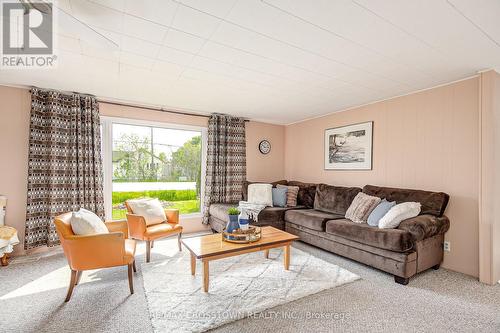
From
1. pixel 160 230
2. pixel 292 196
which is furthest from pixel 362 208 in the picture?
pixel 160 230

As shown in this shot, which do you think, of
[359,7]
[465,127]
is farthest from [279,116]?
[359,7]

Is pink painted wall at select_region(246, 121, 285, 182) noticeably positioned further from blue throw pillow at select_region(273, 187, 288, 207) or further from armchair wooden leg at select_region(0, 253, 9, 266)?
armchair wooden leg at select_region(0, 253, 9, 266)

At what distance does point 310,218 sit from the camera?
3.63 meters

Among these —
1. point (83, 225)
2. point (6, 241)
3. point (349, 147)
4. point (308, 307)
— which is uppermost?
point (349, 147)

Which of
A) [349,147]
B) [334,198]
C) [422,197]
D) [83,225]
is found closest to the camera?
[83,225]

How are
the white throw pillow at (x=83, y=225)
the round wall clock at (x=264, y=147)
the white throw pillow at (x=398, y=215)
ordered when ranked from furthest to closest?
the round wall clock at (x=264, y=147)
the white throw pillow at (x=398, y=215)
the white throw pillow at (x=83, y=225)

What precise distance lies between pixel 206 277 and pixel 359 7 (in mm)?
2566

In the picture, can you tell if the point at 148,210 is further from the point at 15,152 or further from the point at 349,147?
the point at 349,147

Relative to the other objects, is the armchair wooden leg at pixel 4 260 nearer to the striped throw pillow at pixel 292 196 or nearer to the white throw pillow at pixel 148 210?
the white throw pillow at pixel 148 210

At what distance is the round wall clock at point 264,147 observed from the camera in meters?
5.36

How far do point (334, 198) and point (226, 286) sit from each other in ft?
7.83

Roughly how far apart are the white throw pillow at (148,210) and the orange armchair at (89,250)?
42.2 inches

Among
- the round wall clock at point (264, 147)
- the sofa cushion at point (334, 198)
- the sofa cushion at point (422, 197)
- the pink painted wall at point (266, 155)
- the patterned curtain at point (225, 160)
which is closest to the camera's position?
the sofa cushion at point (422, 197)

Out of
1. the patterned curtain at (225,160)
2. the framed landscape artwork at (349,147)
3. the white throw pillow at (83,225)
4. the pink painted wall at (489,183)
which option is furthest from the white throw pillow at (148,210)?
the pink painted wall at (489,183)
